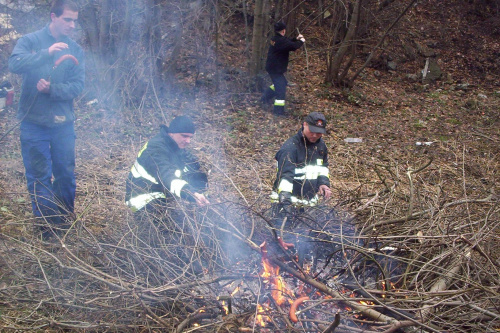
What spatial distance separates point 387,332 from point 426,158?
508 cm

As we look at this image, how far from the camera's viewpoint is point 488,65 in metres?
11.8

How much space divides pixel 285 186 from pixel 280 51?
15.5ft

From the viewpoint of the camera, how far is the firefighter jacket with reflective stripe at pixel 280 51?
790 centimetres

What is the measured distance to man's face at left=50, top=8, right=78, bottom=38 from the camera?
12.8ft

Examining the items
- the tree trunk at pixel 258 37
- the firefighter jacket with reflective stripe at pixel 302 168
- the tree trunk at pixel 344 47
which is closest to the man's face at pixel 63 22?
the firefighter jacket with reflective stripe at pixel 302 168

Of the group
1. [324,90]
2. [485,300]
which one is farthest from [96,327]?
[324,90]

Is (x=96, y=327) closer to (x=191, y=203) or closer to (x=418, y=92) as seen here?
(x=191, y=203)

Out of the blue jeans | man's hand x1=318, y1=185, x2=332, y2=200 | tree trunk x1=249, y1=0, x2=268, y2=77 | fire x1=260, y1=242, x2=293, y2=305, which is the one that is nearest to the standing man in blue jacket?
the blue jeans

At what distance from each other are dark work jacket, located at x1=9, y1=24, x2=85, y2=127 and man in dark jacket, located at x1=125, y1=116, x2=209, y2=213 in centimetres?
105

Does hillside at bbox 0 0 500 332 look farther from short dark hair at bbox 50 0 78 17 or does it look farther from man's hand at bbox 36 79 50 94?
short dark hair at bbox 50 0 78 17

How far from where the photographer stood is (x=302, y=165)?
4.25 m

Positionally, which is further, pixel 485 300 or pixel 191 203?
pixel 191 203

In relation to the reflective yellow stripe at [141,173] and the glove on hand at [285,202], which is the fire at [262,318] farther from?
the reflective yellow stripe at [141,173]

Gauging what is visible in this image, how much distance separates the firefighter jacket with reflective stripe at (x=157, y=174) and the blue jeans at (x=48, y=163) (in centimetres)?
73
